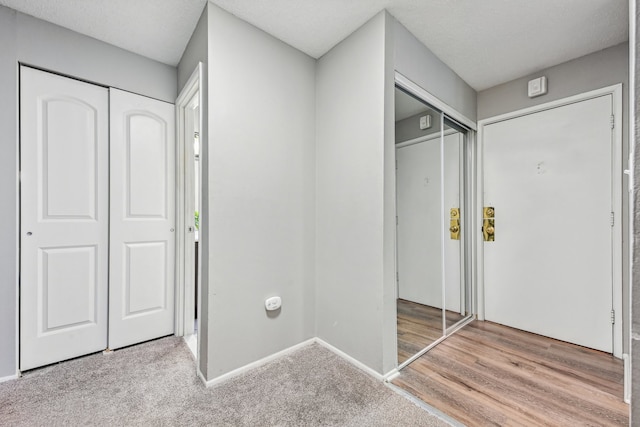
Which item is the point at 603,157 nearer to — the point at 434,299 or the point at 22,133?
the point at 434,299

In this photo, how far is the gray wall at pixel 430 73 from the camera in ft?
6.71

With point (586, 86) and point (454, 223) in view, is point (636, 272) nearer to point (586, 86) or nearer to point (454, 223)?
point (454, 223)

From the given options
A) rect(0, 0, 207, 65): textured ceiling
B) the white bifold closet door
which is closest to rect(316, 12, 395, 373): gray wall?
rect(0, 0, 207, 65): textured ceiling

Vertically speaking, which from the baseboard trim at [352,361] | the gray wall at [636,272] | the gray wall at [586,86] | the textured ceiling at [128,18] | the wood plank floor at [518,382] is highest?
the textured ceiling at [128,18]

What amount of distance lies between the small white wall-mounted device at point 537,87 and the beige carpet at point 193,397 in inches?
108

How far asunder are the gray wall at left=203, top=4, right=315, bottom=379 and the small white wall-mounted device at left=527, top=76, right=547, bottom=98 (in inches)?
77.9

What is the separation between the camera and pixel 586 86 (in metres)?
2.36

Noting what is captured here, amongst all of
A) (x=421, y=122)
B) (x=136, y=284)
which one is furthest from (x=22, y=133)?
(x=421, y=122)

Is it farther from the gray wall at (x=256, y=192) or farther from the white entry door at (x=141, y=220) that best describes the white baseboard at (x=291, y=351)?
the white entry door at (x=141, y=220)

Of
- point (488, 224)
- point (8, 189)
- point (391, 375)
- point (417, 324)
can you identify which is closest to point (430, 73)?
point (488, 224)

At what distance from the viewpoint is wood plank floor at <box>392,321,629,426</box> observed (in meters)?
1.58

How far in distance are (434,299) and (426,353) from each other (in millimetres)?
567

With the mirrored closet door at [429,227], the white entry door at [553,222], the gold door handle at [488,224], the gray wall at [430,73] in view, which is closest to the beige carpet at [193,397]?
the mirrored closet door at [429,227]

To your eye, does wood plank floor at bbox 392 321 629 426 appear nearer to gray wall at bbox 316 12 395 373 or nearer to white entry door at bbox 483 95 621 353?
white entry door at bbox 483 95 621 353
